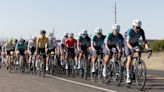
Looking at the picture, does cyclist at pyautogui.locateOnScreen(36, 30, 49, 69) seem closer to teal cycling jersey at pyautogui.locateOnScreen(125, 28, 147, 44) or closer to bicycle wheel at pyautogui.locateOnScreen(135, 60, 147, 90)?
teal cycling jersey at pyautogui.locateOnScreen(125, 28, 147, 44)

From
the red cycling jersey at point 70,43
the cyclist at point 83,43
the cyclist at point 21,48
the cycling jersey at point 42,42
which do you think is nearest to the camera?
the cyclist at point 83,43

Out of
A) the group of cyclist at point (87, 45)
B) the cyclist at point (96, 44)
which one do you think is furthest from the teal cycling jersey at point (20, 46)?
the cyclist at point (96, 44)

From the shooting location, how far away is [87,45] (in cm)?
2200

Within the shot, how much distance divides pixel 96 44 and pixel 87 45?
8.67 feet

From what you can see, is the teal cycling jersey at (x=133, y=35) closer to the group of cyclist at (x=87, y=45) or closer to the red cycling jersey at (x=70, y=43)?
the group of cyclist at (x=87, y=45)

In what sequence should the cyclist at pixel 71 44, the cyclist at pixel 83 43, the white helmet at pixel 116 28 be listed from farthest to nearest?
the cyclist at pixel 71 44
the cyclist at pixel 83 43
the white helmet at pixel 116 28

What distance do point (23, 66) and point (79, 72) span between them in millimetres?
5960

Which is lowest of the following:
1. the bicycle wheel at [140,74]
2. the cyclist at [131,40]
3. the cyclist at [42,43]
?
the bicycle wheel at [140,74]

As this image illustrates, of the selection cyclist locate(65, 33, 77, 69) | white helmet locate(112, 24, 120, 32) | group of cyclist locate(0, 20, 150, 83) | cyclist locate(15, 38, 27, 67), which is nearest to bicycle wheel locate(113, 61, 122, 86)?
group of cyclist locate(0, 20, 150, 83)

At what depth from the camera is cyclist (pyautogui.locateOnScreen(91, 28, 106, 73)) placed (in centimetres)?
1925

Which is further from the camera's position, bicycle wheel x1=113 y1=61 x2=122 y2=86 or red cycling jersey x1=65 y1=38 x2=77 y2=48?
red cycling jersey x1=65 y1=38 x2=77 y2=48

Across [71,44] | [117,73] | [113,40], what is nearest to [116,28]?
[113,40]

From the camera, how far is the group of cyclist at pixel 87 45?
619 inches

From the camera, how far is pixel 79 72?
22109mm
